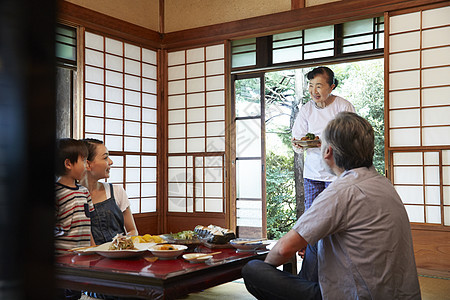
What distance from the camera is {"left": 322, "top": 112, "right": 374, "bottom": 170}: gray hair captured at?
171 centimetres

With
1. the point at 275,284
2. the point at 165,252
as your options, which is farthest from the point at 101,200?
the point at 275,284

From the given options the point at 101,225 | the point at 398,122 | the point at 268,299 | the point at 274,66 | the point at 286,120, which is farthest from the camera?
the point at 286,120

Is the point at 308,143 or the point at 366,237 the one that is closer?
the point at 366,237

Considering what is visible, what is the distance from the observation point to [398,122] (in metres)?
4.14

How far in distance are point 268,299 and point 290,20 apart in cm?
349

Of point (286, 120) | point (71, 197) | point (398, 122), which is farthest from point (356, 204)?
point (286, 120)

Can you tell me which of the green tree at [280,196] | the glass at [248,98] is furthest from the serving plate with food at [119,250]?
the green tree at [280,196]

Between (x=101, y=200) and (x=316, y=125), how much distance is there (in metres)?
2.23

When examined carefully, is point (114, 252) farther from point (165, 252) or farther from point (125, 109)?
point (125, 109)

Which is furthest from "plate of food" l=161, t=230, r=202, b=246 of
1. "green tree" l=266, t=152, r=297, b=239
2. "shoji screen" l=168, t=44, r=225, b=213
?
"green tree" l=266, t=152, r=297, b=239

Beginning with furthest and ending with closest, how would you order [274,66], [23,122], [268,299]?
1. [274,66]
2. [268,299]
3. [23,122]

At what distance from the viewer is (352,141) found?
1713mm

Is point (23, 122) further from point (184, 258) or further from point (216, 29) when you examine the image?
point (216, 29)

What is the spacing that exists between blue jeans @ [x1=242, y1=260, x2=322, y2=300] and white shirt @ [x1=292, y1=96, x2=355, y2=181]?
7.22 ft
